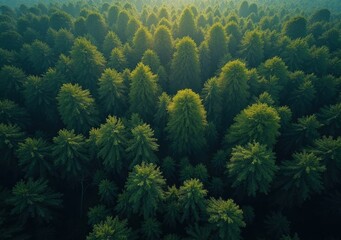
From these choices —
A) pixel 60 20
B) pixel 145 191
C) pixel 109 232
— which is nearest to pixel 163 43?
pixel 145 191

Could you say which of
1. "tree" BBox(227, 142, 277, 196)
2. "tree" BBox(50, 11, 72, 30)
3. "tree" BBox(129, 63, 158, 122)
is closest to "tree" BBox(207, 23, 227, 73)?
"tree" BBox(129, 63, 158, 122)

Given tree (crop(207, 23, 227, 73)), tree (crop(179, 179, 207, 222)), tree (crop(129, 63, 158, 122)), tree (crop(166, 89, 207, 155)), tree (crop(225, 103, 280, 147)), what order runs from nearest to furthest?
tree (crop(179, 179, 207, 222))
tree (crop(225, 103, 280, 147))
tree (crop(166, 89, 207, 155))
tree (crop(129, 63, 158, 122))
tree (crop(207, 23, 227, 73))

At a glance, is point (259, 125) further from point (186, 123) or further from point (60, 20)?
point (60, 20)

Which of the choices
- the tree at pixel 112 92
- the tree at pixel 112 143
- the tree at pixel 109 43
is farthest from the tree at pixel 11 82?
the tree at pixel 112 143

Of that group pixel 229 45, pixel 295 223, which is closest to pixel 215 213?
pixel 295 223

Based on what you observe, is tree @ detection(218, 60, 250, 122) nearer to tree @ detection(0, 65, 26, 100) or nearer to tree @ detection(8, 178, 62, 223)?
tree @ detection(8, 178, 62, 223)
